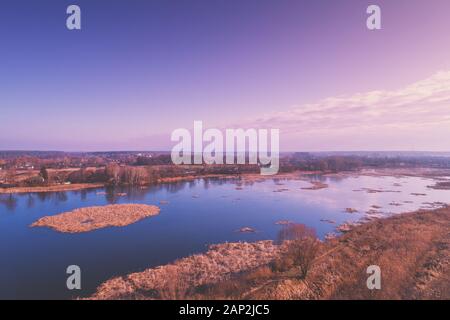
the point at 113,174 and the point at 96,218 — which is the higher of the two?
the point at 113,174

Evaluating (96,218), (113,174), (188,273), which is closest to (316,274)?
(188,273)

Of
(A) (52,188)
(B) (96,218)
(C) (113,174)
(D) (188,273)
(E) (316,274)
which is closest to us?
(E) (316,274)

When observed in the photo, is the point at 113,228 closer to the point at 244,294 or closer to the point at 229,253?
the point at 229,253

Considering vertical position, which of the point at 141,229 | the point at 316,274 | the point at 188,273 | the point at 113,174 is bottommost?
the point at 141,229

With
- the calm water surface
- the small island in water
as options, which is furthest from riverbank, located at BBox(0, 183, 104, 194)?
the small island in water

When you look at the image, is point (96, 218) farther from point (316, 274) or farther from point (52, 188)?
point (52, 188)

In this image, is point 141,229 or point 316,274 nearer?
point 316,274

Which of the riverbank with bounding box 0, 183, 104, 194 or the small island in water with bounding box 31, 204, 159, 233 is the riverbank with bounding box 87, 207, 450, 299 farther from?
the riverbank with bounding box 0, 183, 104, 194
